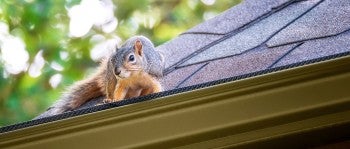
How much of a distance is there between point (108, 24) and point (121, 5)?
0.18m

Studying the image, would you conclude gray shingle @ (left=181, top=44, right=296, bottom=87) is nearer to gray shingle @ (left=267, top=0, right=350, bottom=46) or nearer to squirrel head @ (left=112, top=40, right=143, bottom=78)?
gray shingle @ (left=267, top=0, right=350, bottom=46)

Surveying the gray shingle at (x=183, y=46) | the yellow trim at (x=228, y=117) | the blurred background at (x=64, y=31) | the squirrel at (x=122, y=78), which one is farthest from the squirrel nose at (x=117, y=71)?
the blurred background at (x=64, y=31)

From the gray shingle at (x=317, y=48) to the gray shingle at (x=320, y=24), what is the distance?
0.04 meters

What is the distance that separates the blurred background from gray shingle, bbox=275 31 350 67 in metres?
1.55

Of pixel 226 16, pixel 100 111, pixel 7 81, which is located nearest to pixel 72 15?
pixel 7 81

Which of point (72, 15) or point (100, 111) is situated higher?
point (100, 111)

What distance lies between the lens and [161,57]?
147 centimetres

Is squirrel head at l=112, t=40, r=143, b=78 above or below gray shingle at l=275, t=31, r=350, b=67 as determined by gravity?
below

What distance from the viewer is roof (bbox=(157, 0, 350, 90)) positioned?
1.12m

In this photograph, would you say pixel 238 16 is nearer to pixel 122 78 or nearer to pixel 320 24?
pixel 320 24

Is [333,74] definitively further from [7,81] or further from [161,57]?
[7,81]

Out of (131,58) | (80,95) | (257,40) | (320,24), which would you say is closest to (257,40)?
(257,40)

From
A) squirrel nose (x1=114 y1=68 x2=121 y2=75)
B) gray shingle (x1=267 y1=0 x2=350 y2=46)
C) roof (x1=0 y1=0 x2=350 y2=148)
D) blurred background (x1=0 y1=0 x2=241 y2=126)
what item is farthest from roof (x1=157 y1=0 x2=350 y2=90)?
blurred background (x1=0 y1=0 x2=241 y2=126)

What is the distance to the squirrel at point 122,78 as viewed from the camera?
120cm
